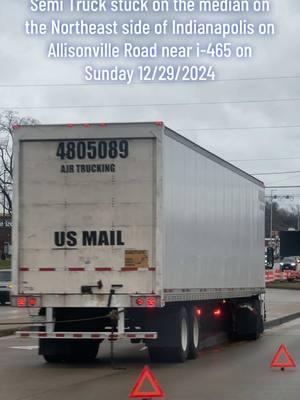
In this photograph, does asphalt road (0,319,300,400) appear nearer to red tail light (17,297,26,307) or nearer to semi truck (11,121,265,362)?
semi truck (11,121,265,362)

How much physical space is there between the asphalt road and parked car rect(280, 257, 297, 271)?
60.0 m

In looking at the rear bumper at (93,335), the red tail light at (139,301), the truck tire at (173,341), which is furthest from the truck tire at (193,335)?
the red tail light at (139,301)

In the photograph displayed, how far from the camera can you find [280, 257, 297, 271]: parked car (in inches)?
3063

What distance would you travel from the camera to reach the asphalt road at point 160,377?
11570 millimetres

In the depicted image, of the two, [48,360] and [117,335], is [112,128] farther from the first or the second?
[48,360]

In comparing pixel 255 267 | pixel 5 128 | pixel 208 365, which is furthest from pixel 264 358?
pixel 5 128

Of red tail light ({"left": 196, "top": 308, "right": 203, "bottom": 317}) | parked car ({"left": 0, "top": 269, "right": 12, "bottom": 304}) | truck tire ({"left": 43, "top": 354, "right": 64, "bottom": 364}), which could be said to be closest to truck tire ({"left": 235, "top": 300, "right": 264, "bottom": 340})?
red tail light ({"left": 196, "top": 308, "right": 203, "bottom": 317})

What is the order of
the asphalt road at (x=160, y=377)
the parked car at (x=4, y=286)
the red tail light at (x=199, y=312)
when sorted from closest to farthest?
the asphalt road at (x=160, y=377)
the red tail light at (x=199, y=312)
the parked car at (x=4, y=286)

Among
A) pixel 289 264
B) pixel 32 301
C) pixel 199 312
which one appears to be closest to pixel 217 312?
pixel 199 312

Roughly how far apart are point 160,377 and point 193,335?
9.58ft

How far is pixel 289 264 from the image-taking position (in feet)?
261

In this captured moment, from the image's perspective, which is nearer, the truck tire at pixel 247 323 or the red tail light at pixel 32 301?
the red tail light at pixel 32 301

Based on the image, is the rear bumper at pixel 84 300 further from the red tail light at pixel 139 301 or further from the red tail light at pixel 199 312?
the red tail light at pixel 199 312

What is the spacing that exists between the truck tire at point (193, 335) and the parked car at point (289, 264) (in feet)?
200
